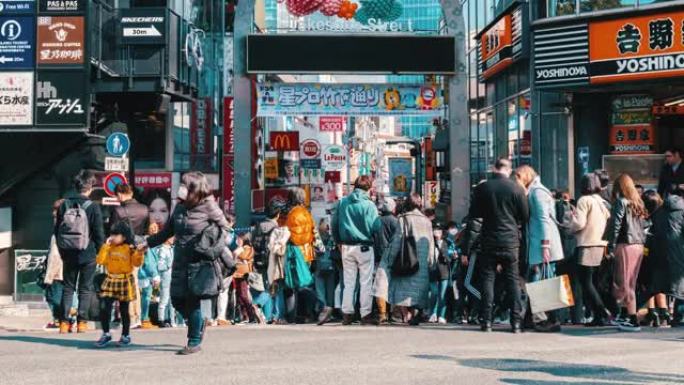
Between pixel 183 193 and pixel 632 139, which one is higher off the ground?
pixel 632 139

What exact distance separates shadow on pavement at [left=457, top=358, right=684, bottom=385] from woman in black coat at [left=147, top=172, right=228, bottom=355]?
2526 millimetres

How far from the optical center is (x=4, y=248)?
82.3ft

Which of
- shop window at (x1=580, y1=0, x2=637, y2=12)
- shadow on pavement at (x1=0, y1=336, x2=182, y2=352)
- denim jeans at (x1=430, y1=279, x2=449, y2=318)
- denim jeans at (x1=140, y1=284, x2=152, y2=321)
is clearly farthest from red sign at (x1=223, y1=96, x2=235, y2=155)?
shadow on pavement at (x1=0, y1=336, x2=182, y2=352)

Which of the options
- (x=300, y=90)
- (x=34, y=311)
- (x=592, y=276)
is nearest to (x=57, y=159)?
(x=34, y=311)

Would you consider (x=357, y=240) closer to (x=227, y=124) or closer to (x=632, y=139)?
(x=632, y=139)

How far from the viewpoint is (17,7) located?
916 inches

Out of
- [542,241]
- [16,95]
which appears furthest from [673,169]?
[16,95]

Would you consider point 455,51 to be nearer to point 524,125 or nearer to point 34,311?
point 524,125

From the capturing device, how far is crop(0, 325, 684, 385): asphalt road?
8.04 metres

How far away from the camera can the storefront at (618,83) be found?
1856 cm

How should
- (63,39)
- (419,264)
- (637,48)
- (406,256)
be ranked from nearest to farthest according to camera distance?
(406,256) → (419,264) → (637,48) → (63,39)

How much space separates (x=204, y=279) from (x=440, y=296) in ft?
16.7

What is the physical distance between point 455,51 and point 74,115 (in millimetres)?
9155

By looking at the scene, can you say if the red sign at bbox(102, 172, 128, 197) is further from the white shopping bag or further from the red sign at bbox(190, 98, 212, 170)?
the red sign at bbox(190, 98, 212, 170)
